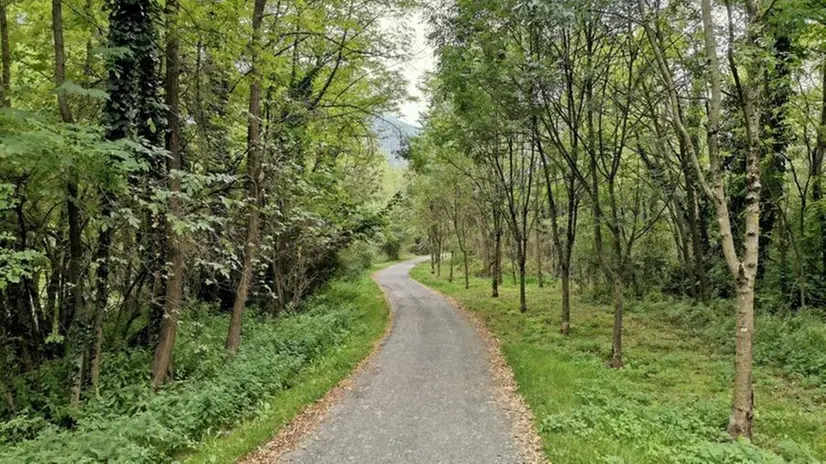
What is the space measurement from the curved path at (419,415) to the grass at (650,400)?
78 cm

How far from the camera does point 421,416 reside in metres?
Answer: 7.61

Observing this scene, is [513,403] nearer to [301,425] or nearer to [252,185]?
[301,425]

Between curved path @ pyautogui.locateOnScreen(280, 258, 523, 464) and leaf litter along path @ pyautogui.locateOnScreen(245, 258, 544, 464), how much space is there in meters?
0.01

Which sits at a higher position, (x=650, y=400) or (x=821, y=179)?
(x=821, y=179)

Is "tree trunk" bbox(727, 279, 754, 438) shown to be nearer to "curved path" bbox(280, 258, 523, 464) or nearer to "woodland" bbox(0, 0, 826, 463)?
"woodland" bbox(0, 0, 826, 463)

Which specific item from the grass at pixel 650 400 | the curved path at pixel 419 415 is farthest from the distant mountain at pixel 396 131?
the grass at pixel 650 400

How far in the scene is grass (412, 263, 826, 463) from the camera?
18.6 ft

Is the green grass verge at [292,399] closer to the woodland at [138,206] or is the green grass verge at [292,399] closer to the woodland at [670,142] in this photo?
the woodland at [138,206]

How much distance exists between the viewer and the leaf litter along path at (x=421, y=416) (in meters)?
6.29

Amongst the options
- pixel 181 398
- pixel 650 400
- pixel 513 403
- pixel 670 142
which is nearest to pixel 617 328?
pixel 650 400

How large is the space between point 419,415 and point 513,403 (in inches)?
71.2

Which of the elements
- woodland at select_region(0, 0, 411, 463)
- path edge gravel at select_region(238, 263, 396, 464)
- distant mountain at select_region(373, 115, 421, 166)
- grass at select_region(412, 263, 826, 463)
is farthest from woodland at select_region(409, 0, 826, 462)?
path edge gravel at select_region(238, 263, 396, 464)

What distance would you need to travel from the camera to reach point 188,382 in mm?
8625

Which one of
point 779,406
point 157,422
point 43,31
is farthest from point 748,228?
point 43,31
